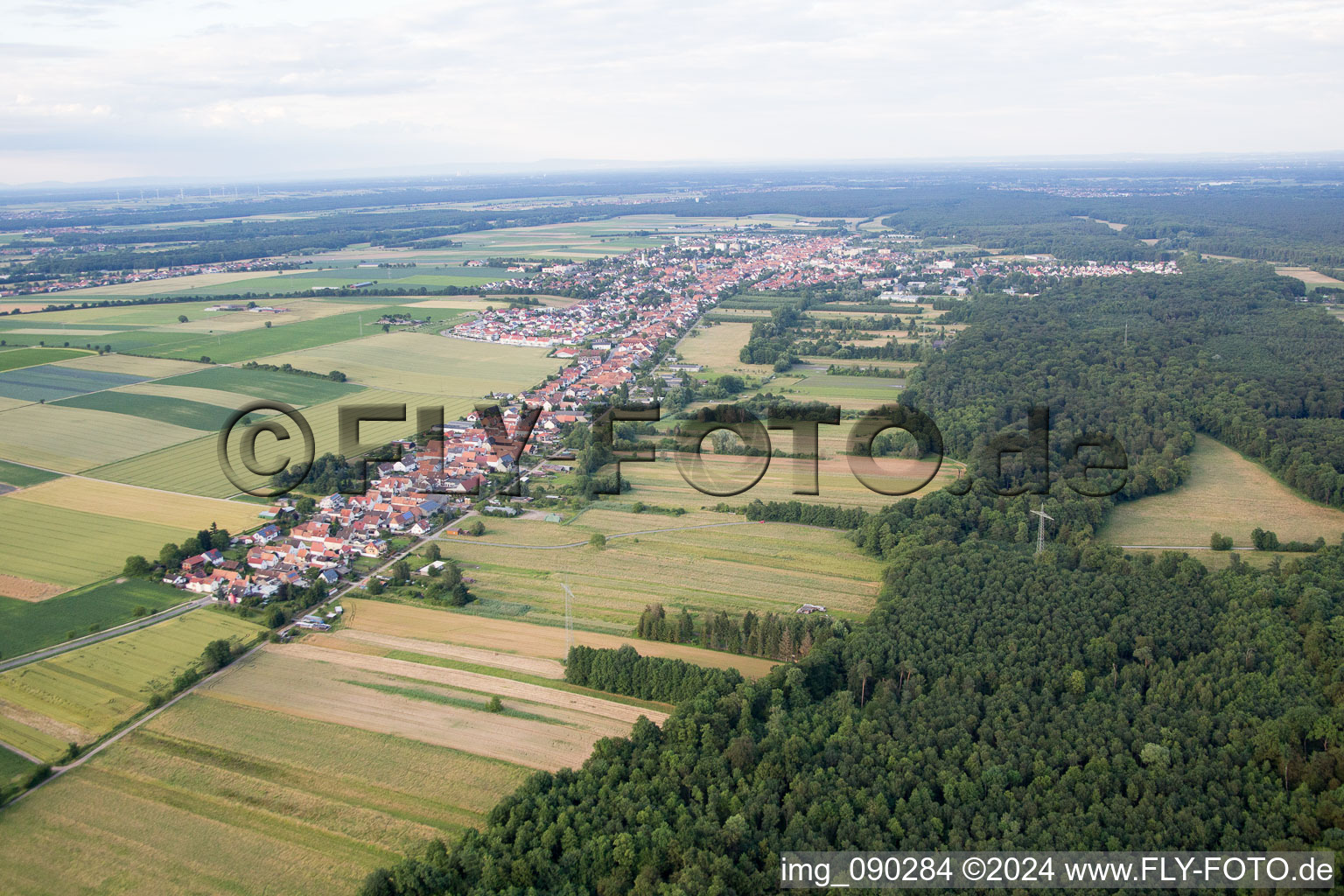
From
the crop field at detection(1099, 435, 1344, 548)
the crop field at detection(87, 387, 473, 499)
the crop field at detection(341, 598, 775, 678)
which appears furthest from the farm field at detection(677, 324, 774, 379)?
the crop field at detection(341, 598, 775, 678)

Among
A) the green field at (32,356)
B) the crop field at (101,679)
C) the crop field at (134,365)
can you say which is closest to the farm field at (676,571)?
the crop field at (101,679)

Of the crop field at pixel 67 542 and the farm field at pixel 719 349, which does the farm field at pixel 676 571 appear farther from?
the farm field at pixel 719 349

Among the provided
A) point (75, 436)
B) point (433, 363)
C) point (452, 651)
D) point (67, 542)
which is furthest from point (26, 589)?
point (433, 363)

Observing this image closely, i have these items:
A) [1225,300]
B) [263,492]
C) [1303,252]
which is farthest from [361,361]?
[1303,252]

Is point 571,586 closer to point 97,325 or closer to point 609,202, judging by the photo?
point 97,325

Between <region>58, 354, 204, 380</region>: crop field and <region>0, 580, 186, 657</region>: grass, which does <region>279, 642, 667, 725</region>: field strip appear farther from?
<region>58, 354, 204, 380</region>: crop field

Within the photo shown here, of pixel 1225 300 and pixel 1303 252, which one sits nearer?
pixel 1225 300
